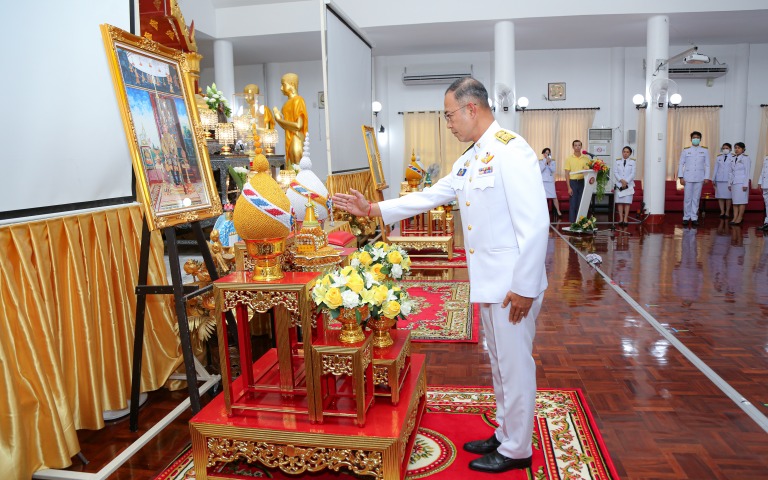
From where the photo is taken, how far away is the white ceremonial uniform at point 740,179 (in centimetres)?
1045

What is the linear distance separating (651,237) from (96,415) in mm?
8274

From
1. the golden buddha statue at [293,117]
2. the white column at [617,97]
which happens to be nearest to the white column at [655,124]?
the white column at [617,97]

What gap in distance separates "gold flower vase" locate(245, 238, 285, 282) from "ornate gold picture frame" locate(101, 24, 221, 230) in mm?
524

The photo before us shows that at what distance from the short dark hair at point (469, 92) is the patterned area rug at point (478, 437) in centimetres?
148

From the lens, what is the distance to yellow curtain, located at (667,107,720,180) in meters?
12.8

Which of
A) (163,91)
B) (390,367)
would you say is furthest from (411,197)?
(163,91)

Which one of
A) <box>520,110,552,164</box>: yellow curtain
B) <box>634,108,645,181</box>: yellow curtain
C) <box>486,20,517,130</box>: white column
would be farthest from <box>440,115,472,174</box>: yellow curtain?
<box>634,108,645,181</box>: yellow curtain

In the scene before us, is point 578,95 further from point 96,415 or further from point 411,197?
point 96,415

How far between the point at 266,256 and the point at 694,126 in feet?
43.6

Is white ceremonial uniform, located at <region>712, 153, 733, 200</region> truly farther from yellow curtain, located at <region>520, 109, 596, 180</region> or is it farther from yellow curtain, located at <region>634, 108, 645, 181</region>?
yellow curtain, located at <region>520, 109, 596, 180</region>

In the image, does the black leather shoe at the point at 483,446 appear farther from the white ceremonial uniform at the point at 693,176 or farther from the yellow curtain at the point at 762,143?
the yellow curtain at the point at 762,143

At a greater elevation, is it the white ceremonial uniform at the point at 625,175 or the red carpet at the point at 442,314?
the white ceremonial uniform at the point at 625,175

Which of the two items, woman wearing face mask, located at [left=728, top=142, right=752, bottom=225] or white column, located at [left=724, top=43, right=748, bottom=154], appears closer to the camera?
woman wearing face mask, located at [left=728, top=142, right=752, bottom=225]

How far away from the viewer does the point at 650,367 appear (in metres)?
3.42
